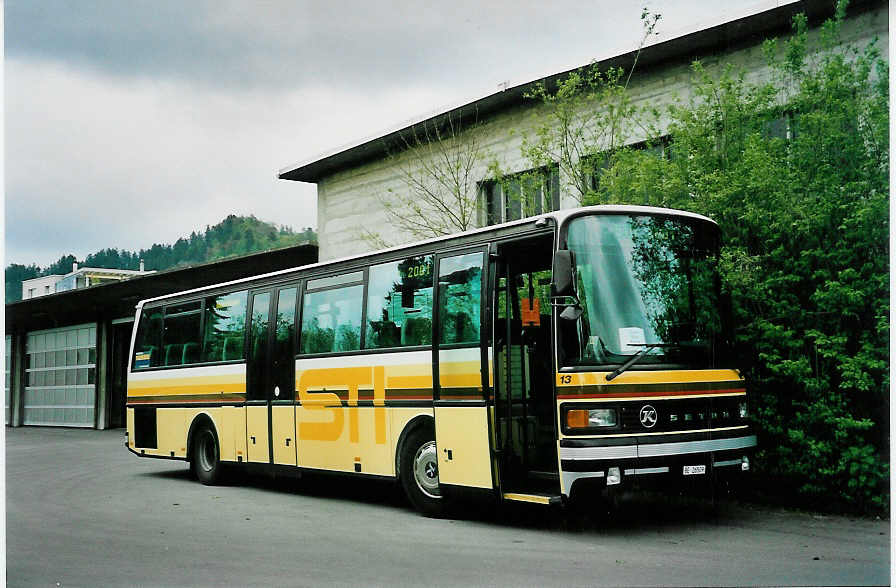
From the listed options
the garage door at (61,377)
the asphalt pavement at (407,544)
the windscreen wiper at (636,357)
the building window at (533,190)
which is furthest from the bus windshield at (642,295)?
the garage door at (61,377)

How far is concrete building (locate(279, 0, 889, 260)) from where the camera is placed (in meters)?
15.7

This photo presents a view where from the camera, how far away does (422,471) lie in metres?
11.4

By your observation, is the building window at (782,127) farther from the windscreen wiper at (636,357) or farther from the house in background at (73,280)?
the house in background at (73,280)

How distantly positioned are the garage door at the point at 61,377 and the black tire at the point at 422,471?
25.2 meters

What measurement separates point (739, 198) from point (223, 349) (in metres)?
7.82

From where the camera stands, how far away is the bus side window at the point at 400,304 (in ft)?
37.2

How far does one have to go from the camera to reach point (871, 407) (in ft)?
35.0

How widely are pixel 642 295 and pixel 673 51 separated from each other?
928 cm

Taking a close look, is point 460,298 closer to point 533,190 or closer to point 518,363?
point 518,363

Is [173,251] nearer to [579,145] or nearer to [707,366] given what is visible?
[579,145]

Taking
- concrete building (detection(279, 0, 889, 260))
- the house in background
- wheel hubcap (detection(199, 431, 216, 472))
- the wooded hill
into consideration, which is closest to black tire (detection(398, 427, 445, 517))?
wheel hubcap (detection(199, 431, 216, 472))

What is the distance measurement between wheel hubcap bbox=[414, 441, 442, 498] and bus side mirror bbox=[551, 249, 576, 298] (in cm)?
276

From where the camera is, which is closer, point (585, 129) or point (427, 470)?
point (427, 470)

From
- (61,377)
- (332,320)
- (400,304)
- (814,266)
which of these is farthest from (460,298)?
(61,377)
